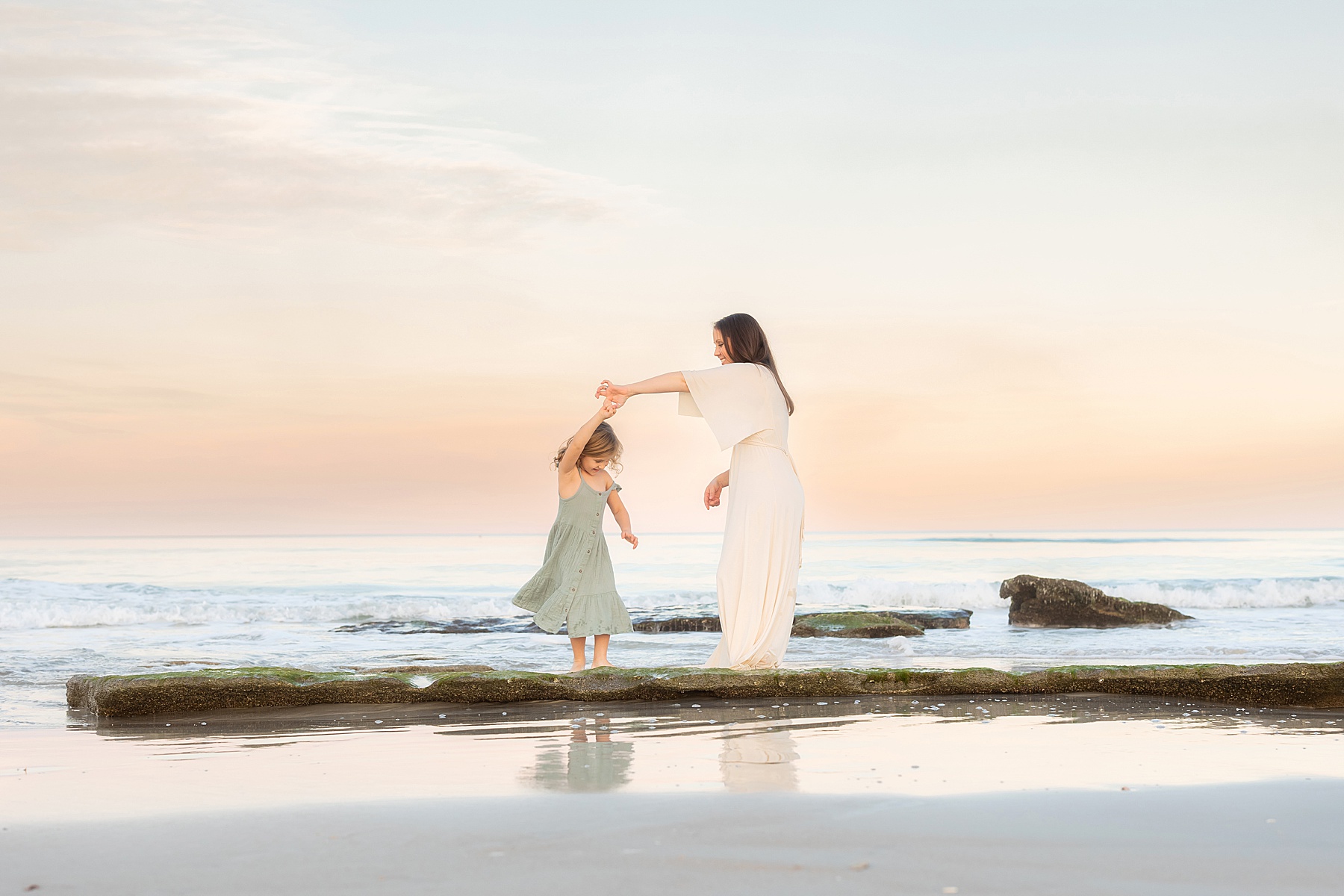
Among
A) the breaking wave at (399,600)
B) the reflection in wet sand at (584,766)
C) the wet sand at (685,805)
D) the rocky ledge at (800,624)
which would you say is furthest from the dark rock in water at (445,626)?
the reflection in wet sand at (584,766)

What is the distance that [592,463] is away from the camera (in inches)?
312

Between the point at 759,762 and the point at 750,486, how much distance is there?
295 centimetres

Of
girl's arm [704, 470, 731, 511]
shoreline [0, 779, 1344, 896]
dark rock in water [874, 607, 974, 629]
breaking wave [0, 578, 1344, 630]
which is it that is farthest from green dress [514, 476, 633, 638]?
breaking wave [0, 578, 1344, 630]

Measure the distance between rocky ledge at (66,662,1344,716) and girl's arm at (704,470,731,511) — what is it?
1.49 meters

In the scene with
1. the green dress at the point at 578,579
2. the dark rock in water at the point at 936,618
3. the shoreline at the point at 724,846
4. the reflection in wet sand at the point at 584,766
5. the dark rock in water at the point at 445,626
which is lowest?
the dark rock in water at the point at 445,626

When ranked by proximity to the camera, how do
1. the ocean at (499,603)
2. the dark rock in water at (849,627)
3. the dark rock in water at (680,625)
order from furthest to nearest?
the dark rock in water at (680,625)
the dark rock in water at (849,627)
the ocean at (499,603)

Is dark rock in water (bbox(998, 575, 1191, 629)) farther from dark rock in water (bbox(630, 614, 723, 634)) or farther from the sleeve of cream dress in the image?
the sleeve of cream dress

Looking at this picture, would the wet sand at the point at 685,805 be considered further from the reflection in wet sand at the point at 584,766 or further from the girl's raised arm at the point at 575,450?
the girl's raised arm at the point at 575,450

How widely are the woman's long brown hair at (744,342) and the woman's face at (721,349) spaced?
1 cm

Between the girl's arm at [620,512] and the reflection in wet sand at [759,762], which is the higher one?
the girl's arm at [620,512]

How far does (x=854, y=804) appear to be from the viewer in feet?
9.48

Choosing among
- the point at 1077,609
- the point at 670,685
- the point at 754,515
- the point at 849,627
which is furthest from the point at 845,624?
the point at 670,685

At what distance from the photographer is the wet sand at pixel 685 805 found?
2.28 m

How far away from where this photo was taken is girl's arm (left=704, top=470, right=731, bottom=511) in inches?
268
